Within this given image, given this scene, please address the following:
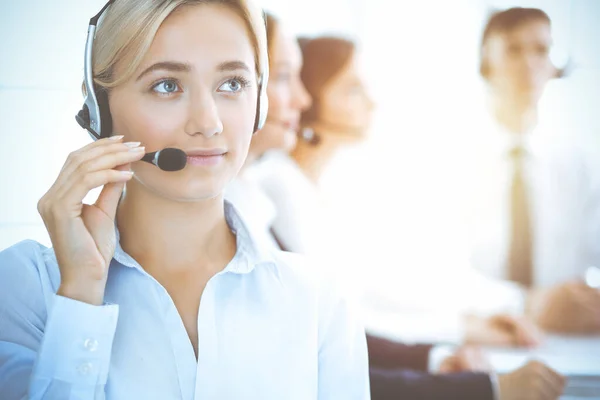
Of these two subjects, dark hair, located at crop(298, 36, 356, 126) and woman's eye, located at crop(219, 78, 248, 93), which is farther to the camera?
dark hair, located at crop(298, 36, 356, 126)

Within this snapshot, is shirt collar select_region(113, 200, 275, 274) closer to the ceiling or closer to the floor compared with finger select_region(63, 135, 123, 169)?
closer to the floor

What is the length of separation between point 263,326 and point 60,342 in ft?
1.04

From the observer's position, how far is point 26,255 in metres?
0.98

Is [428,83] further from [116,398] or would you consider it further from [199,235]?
[116,398]

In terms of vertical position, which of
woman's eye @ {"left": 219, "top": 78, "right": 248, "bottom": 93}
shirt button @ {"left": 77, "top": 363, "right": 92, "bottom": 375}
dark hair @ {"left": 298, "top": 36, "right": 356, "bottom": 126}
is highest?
dark hair @ {"left": 298, "top": 36, "right": 356, "bottom": 126}

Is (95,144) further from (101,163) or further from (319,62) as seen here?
(319,62)

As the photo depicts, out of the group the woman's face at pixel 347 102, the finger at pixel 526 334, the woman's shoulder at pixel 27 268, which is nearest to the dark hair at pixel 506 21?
the woman's face at pixel 347 102

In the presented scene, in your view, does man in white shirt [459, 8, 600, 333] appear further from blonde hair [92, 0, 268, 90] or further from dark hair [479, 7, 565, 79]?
blonde hair [92, 0, 268, 90]

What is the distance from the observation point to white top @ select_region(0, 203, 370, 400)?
89 centimetres

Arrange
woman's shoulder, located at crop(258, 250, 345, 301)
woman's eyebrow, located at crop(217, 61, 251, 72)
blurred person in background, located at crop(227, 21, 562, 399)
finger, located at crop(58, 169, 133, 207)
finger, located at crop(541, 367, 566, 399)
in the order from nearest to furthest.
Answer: finger, located at crop(58, 169, 133, 207) → woman's eyebrow, located at crop(217, 61, 251, 72) → woman's shoulder, located at crop(258, 250, 345, 301) → blurred person in background, located at crop(227, 21, 562, 399) → finger, located at crop(541, 367, 566, 399)

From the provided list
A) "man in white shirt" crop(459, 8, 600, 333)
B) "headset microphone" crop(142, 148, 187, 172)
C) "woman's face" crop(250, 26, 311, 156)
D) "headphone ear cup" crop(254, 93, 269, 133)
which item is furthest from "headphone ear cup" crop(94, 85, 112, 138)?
"man in white shirt" crop(459, 8, 600, 333)

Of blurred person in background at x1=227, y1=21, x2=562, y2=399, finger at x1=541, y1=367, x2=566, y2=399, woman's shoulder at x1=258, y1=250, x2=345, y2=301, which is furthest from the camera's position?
finger at x1=541, y1=367, x2=566, y2=399

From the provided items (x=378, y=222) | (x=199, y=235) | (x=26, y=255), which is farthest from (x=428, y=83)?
(x=26, y=255)

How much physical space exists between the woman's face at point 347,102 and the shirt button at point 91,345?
83 cm
